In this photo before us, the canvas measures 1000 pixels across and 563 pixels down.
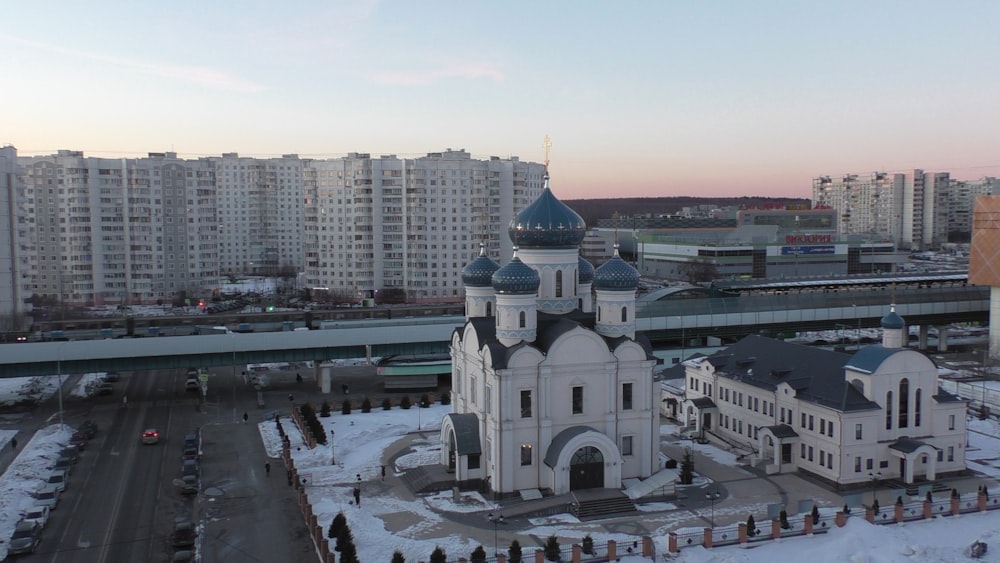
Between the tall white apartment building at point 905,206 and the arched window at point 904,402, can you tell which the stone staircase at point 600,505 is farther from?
the tall white apartment building at point 905,206

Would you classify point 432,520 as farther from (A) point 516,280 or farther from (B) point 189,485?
(B) point 189,485

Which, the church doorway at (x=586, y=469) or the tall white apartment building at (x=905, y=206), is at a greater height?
the tall white apartment building at (x=905, y=206)

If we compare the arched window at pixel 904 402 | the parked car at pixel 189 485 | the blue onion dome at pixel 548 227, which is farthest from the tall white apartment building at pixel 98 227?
the arched window at pixel 904 402

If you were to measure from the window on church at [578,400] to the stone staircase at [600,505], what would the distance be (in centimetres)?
336

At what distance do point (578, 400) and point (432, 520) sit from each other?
7692mm

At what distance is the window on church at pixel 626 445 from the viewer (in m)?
34.5

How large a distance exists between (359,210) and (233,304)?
1841 centimetres

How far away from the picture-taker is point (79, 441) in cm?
4084

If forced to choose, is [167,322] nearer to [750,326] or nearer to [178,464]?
[178,464]

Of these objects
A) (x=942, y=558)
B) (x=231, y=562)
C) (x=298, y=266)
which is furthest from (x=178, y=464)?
(x=298, y=266)

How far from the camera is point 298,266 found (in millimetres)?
136625

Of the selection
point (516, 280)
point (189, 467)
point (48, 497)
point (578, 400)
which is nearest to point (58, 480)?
point (48, 497)

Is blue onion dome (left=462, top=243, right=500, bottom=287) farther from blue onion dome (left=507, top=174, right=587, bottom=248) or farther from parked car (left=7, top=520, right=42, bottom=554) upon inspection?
parked car (left=7, top=520, right=42, bottom=554)

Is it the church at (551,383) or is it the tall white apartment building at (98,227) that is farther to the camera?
the tall white apartment building at (98,227)
